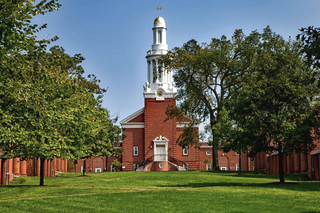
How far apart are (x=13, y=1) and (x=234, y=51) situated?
32.5 metres

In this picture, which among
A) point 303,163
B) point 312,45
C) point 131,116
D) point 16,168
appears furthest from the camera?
point 131,116

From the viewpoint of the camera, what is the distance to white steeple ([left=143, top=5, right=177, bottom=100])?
71.6 metres

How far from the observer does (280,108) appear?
26.7m

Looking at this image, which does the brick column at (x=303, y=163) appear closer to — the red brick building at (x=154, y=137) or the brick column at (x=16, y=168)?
the brick column at (x=16, y=168)

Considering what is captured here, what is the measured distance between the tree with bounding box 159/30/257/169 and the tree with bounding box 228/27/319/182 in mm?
16560

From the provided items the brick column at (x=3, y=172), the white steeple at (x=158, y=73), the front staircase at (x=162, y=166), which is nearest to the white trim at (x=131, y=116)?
the white steeple at (x=158, y=73)

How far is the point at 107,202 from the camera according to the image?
18453 millimetres

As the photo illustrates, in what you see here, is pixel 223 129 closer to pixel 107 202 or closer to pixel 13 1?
pixel 107 202

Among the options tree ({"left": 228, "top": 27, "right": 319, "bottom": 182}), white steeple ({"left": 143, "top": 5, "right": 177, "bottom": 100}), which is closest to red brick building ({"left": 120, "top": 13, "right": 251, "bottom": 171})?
white steeple ({"left": 143, "top": 5, "right": 177, "bottom": 100})

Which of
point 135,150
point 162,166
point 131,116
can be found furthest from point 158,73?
point 162,166

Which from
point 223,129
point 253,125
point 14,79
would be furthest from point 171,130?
point 14,79

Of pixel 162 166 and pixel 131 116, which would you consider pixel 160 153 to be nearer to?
pixel 162 166

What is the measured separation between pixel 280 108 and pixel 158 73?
47.1 metres

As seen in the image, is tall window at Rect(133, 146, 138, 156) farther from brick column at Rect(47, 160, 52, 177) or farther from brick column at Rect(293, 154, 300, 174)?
brick column at Rect(293, 154, 300, 174)
